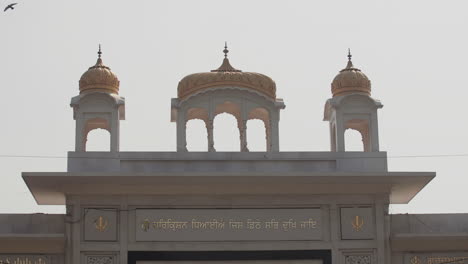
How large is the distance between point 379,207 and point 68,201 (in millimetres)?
6243

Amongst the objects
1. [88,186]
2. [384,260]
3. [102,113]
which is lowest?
[384,260]

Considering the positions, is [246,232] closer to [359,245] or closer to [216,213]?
[216,213]

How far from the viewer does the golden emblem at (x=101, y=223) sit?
2095cm

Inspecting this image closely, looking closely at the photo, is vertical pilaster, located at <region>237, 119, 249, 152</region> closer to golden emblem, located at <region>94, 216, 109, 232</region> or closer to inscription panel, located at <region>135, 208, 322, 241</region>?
inscription panel, located at <region>135, 208, 322, 241</region>

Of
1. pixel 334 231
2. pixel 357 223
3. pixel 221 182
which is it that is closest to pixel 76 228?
pixel 221 182

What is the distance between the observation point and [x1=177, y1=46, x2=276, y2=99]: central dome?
21.9 meters

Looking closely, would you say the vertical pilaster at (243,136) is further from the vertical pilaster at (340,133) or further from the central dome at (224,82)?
the vertical pilaster at (340,133)

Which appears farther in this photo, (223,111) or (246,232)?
(223,111)

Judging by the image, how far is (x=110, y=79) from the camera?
22.0 meters

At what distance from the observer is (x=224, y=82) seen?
21.9 meters

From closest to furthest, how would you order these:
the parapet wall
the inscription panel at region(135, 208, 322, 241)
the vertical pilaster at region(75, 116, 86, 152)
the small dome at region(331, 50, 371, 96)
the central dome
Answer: the inscription panel at region(135, 208, 322, 241) < the parapet wall < the vertical pilaster at region(75, 116, 86, 152) < the central dome < the small dome at region(331, 50, 371, 96)

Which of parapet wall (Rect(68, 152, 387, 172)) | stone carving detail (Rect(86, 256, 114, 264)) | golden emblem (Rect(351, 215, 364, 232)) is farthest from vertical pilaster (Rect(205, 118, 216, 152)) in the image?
golden emblem (Rect(351, 215, 364, 232))

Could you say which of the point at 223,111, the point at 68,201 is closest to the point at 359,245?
the point at 223,111

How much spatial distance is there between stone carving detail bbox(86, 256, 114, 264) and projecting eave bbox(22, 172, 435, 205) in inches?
49.8
